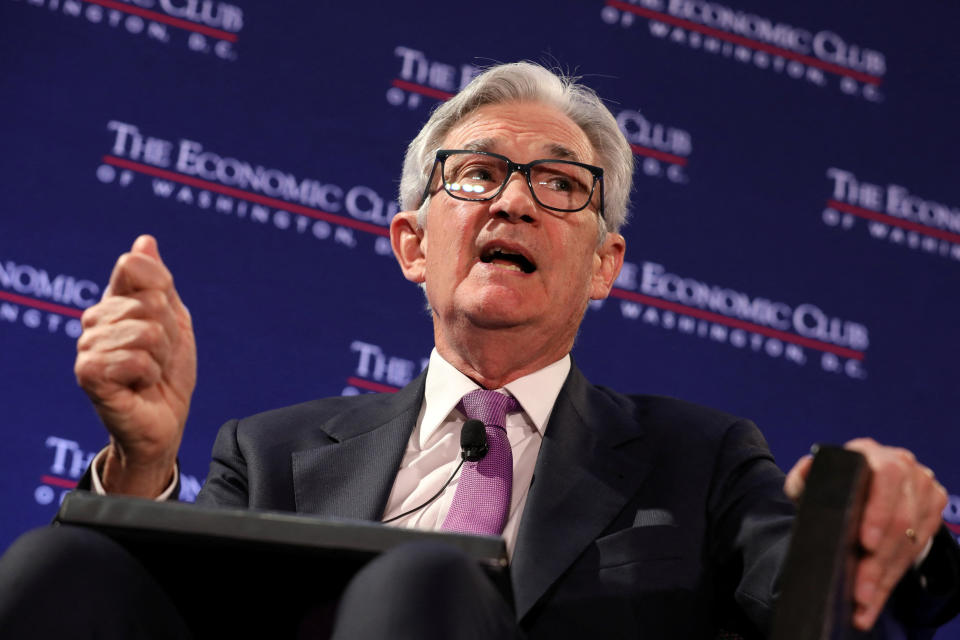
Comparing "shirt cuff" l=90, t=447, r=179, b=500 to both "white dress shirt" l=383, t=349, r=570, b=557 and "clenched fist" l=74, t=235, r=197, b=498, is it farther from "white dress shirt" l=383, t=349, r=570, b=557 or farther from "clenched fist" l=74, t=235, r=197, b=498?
"white dress shirt" l=383, t=349, r=570, b=557

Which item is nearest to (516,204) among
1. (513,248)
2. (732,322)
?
(513,248)

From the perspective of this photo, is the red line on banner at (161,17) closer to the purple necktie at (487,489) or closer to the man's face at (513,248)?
the man's face at (513,248)

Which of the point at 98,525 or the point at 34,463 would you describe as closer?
the point at 98,525

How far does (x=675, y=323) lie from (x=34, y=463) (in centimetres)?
149

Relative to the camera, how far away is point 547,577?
1.53m

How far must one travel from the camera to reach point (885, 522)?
41.6 inches

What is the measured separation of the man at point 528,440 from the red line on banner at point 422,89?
557mm

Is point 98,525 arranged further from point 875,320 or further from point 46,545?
point 875,320

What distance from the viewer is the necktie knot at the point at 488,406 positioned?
1.83 meters

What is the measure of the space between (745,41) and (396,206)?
3.52 ft

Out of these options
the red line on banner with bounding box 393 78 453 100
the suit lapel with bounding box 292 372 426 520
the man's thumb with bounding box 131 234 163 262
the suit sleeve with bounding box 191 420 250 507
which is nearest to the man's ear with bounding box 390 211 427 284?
the suit lapel with bounding box 292 372 426 520

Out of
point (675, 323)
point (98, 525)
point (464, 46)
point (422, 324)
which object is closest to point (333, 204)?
point (422, 324)

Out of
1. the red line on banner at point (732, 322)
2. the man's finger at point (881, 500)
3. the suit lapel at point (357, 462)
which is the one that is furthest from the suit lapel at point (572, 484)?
the red line on banner at point (732, 322)

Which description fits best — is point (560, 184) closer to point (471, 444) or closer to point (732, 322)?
point (471, 444)
